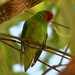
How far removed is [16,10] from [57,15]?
1.00 meters

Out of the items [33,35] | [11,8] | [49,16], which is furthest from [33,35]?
[11,8]

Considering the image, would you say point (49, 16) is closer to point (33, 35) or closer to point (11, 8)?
point (33, 35)

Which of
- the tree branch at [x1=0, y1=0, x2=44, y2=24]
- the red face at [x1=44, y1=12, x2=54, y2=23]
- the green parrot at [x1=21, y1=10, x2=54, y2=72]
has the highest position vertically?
the red face at [x1=44, y1=12, x2=54, y2=23]

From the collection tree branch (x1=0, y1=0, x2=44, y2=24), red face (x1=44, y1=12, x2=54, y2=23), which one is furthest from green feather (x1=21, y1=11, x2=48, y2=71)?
tree branch (x1=0, y1=0, x2=44, y2=24)

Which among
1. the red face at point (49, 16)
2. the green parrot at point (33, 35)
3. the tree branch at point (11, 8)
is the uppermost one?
the red face at point (49, 16)

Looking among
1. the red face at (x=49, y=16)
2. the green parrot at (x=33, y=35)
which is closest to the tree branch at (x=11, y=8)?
the green parrot at (x=33, y=35)

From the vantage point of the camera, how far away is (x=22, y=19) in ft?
6.18

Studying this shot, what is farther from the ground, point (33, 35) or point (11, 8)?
point (33, 35)

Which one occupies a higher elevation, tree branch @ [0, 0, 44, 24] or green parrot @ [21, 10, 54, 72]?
→ green parrot @ [21, 10, 54, 72]

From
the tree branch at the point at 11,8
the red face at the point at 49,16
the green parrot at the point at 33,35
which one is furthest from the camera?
the red face at the point at 49,16

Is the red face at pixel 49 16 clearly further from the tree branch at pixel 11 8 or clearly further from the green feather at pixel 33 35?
the tree branch at pixel 11 8

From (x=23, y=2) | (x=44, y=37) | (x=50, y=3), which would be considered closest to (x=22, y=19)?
(x=50, y=3)

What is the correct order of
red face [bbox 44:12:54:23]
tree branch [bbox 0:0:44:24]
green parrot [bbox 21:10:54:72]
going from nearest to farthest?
1. tree branch [bbox 0:0:44:24]
2. green parrot [bbox 21:10:54:72]
3. red face [bbox 44:12:54:23]

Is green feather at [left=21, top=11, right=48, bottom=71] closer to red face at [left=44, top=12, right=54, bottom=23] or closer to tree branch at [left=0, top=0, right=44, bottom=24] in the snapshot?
red face at [left=44, top=12, right=54, bottom=23]
